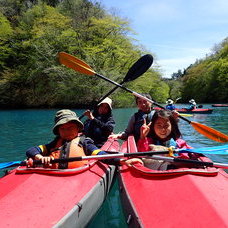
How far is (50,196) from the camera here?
1.95 m

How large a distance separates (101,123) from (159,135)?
4.54 feet

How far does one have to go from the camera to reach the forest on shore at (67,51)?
21062mm

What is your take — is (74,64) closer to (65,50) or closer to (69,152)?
(69,152)

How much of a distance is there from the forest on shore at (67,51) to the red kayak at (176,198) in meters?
18.2

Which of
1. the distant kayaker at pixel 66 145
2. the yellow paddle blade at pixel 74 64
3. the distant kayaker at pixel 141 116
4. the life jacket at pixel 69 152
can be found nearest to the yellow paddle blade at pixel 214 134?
the distant kayaker at pixel 141 116

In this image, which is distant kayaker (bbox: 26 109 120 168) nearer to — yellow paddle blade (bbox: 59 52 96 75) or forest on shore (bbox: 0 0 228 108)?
yellow paddle blade (bbox: 59 52 96 75)

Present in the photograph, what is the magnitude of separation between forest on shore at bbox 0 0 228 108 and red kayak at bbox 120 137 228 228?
18155mm

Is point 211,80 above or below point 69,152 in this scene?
above

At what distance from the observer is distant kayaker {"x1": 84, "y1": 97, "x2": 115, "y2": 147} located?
14.0 feet

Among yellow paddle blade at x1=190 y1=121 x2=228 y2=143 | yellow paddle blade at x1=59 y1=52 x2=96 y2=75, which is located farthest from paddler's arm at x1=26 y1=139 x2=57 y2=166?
yellow paddle blade at x1=59 y1=52 x2=96 y2=75

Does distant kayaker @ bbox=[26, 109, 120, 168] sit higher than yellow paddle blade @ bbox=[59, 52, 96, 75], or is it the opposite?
yellow paddle blade @ bbox=[59, 52, 96, 75]

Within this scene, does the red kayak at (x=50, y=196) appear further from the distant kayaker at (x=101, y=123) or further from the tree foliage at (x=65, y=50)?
the tree foliage at (x=65, y=50)

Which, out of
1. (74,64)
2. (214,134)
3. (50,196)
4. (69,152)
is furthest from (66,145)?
(74,64)

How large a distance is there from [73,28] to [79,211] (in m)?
22.4
